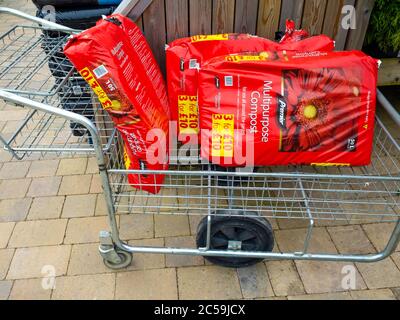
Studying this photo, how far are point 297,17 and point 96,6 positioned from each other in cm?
139

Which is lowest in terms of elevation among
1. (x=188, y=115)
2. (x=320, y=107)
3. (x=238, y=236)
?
(x=238, y=236)

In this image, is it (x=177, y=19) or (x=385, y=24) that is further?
(x=385, y=24)

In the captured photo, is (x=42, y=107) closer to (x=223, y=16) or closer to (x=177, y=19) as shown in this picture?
(x=177, y=19)

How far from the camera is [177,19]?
7.01 ft

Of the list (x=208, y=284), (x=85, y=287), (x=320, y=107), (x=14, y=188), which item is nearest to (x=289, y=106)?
(x=320, y=107)

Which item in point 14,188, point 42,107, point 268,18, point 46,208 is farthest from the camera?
point 14,188

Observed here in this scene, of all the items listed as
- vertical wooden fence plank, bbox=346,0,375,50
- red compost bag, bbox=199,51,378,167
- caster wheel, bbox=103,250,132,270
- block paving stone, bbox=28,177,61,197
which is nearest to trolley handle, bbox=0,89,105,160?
red compost bag, bbox=199,51,378,167

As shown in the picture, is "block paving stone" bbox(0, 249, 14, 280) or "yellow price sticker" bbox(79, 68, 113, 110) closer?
"yellow price sticker" bbox(79, 68, 113, 110)

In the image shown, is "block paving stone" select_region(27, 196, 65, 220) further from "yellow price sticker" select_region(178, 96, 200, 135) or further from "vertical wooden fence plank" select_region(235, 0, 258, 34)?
"vertical wooden fence plank" select_region(235, 0, 258, 34)

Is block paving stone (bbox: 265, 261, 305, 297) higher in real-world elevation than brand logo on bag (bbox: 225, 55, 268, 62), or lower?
lower

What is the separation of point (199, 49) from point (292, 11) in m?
0.61

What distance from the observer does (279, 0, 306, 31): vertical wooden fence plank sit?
2125 mm
